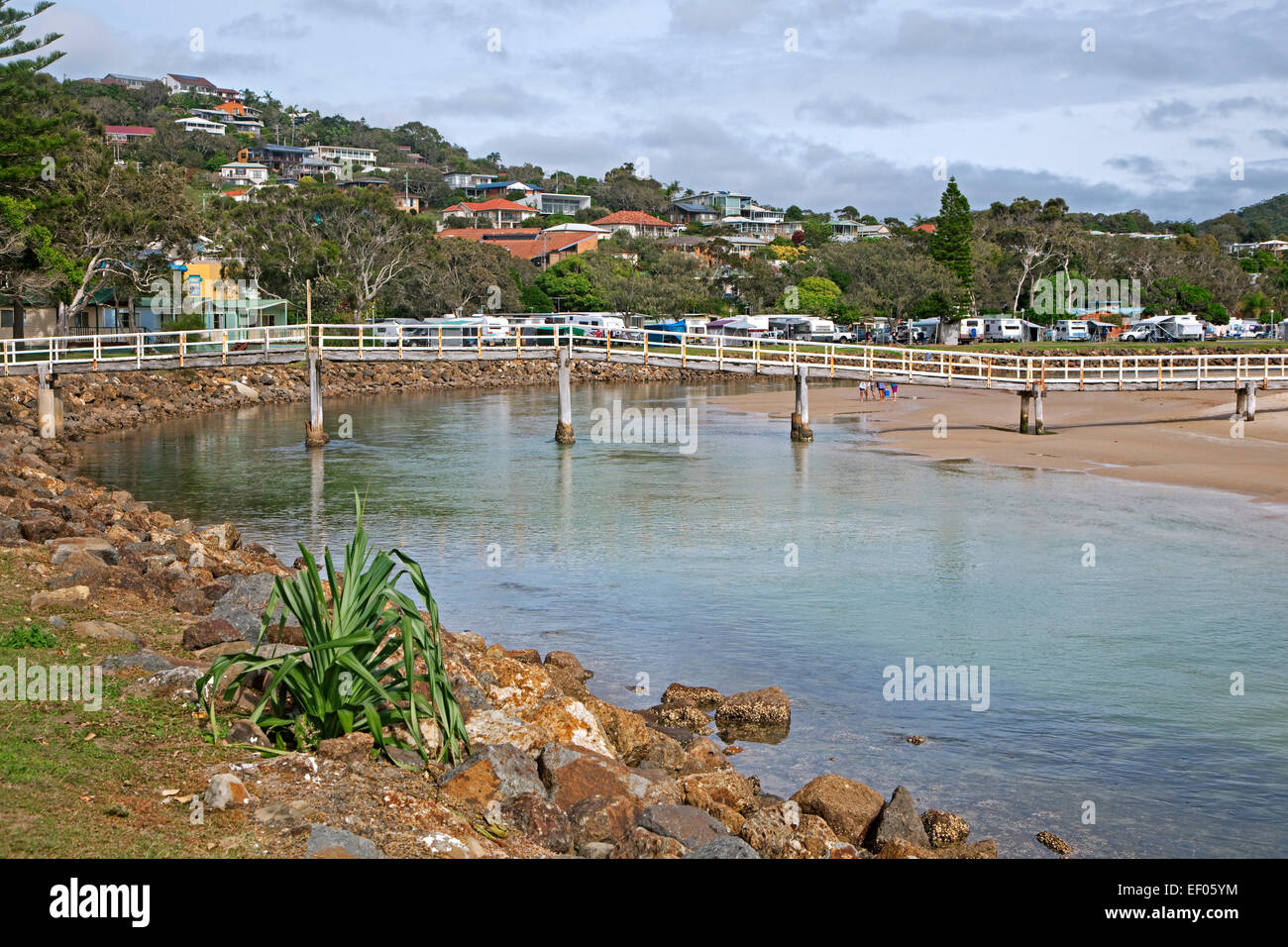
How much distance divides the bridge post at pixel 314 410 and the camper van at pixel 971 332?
2269 inches

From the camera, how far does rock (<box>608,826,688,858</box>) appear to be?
9047 mm

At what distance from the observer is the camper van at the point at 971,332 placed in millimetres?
89188

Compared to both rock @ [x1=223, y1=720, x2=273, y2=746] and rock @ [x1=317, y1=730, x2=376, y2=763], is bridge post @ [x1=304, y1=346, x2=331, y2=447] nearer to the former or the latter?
rock @ [x1=223, y1=720, x2=273, y2=746]

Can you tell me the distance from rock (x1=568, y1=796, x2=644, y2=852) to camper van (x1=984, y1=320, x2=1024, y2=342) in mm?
82902

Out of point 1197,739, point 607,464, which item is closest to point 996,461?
point 607,464

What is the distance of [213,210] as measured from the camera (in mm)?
67312

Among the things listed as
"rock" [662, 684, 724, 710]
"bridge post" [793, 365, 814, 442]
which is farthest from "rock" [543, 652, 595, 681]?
"bridge post" [793, 365, 814, 442]

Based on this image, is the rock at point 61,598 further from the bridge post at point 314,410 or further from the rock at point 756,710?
the bridge post at point 314,410

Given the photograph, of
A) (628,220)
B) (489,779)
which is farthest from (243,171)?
(489,779)

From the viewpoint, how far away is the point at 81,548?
1667 centimetres

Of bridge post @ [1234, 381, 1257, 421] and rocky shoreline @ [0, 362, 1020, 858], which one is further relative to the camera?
bridge post @ [1234, 381, 1257, 421]

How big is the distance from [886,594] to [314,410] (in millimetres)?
25411

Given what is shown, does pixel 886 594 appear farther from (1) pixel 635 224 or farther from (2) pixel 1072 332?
(1) pixel 635 224
